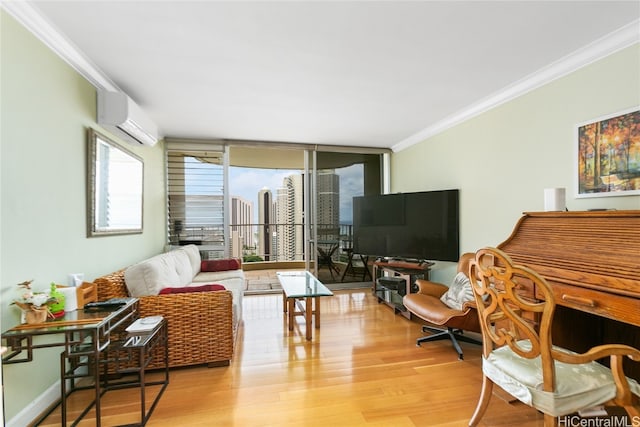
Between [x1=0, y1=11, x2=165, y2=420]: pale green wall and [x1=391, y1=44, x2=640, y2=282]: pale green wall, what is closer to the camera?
[x1=0, y1=11, x2=165, y2=420]: pale green wall

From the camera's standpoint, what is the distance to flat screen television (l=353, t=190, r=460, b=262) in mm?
3594

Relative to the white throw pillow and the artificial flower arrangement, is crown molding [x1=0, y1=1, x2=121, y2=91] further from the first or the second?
the white throw pillow

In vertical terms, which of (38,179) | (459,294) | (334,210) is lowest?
(459,294)

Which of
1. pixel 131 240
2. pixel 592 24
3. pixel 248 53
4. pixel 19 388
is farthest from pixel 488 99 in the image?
pixel 19 388

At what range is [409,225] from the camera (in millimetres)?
3975

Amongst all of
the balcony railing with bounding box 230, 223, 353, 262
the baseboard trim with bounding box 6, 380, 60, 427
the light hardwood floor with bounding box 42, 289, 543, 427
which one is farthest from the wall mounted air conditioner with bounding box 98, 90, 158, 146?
the balcony railing with bounding box 230, 223, 353, 262

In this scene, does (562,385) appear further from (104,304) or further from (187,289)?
(104,304)

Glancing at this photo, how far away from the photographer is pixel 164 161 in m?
4.32

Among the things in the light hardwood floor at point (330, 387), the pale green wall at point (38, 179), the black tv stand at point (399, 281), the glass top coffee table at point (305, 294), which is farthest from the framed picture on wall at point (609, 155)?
the pale green wall at point (38, 179)

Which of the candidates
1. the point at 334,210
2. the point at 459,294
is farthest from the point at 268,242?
the point at 459,294

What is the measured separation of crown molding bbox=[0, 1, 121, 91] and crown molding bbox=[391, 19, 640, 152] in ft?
11.6

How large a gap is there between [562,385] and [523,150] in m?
2.06

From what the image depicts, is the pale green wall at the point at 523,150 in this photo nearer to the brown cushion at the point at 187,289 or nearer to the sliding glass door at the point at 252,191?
the sliding glass door at the point at 252,191

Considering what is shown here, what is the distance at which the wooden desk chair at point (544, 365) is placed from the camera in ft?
4.23
